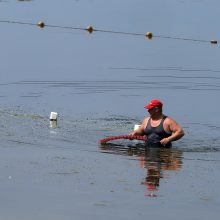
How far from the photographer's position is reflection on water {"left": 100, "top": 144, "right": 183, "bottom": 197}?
56.3 feet

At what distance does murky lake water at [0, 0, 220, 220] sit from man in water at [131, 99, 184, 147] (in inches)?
13.0

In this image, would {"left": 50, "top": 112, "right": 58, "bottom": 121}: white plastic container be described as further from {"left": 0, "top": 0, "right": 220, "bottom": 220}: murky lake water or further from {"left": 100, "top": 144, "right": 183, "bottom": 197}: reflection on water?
{"left": 100, "top": 144, "right": 183, "bottom": 197}: reflection on water

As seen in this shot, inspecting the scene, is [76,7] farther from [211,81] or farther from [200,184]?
[200,184]

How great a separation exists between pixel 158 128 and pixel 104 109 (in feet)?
25.0

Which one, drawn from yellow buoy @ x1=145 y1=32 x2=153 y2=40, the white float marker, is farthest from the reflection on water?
yellow buoy @ x1=145 y1=32 x2=153 y2=40

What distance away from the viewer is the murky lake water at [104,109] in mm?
15578

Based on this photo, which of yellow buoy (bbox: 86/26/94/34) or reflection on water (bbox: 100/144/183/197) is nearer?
reflection on water (bbox: 100/144/183/197)

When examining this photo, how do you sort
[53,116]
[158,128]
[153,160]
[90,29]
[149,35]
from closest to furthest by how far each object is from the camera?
[153,160] < [158,128] < [53,116] < [149,35] < [90,29]

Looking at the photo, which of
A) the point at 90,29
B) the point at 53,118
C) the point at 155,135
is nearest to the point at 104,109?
the point at 53,118

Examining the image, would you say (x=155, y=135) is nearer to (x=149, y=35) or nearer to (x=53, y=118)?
(x=53, y=118)

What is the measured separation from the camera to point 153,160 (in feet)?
66.4

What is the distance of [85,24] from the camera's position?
51719 millimetres

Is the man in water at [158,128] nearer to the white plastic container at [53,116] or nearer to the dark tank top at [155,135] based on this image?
the dark tank top at [155,135]

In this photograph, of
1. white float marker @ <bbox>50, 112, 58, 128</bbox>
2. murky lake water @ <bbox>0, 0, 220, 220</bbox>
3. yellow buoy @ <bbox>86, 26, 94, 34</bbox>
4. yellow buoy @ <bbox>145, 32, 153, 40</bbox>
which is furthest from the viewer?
yellow buoy @ <bbox>86, 26, 94, 34</bbox>
